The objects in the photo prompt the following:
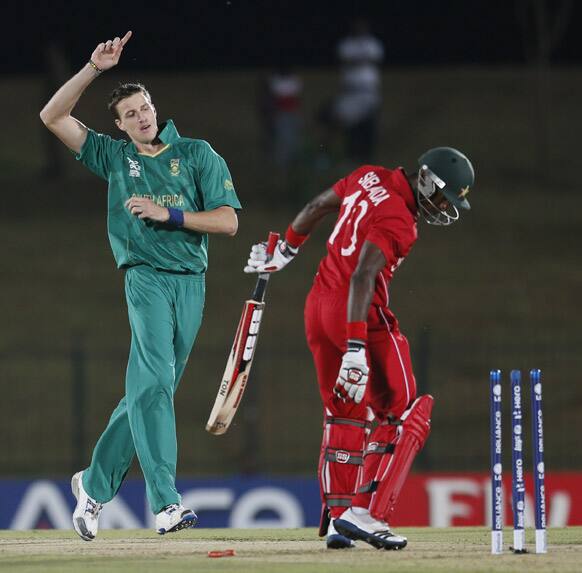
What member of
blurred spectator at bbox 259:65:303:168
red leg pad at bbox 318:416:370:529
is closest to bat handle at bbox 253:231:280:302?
red leg pad at bbox 318:416:370:529

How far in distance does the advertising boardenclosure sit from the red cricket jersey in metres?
5.40

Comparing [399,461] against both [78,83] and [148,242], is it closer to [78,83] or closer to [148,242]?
[148,242]

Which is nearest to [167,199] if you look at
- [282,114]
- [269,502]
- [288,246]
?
[288,246]

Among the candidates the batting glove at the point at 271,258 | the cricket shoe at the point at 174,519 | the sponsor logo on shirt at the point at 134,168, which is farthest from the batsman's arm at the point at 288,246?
the cricket shoe at the point at 174,519

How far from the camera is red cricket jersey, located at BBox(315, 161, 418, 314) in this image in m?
7.09

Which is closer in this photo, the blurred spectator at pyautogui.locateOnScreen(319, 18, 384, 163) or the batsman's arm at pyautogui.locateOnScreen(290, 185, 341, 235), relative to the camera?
the batsman's arm at pyautogui.locateOnScreen(290, 185, 341, 235)

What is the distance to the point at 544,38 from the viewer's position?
2597cm

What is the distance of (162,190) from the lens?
7.80 meters

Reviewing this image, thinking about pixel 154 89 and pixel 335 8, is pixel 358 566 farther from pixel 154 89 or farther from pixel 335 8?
pixel 154 89

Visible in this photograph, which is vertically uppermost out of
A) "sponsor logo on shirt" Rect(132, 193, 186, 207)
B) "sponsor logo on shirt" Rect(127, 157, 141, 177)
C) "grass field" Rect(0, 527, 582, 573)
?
"sponsor logo on shirt" Rect(127, 157, 141, 177)

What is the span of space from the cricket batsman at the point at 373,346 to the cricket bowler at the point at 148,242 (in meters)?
0.73

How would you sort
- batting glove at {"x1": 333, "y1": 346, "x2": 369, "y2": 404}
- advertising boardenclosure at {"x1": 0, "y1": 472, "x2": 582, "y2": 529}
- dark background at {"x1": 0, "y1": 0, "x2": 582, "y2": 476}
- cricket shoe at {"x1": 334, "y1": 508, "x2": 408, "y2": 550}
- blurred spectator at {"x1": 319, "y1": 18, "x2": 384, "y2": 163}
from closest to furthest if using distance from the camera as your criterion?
batting glove at {"x1": 333, "y1": 346, "x2": 369, "y2": 404}, cricket shoe at {"x1": 334, "y1": 508, "x2": 408, "y2": 550}, advertising boardenclosure at {"x1": 0, "y1": 472, "x2": 582, "y2": 529}, dark background at {"x1": 0, "y1": 0, "x2": 582, "y2": 476}, blurred spectator at {"x1": 319, "y1": 18, "x2": 384, "y2": 163}

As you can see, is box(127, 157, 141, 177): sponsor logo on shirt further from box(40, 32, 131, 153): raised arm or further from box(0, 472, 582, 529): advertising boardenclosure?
box(0, 472, 582, 529): advertising boardenclosure

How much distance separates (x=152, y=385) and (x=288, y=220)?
50.8 feet
